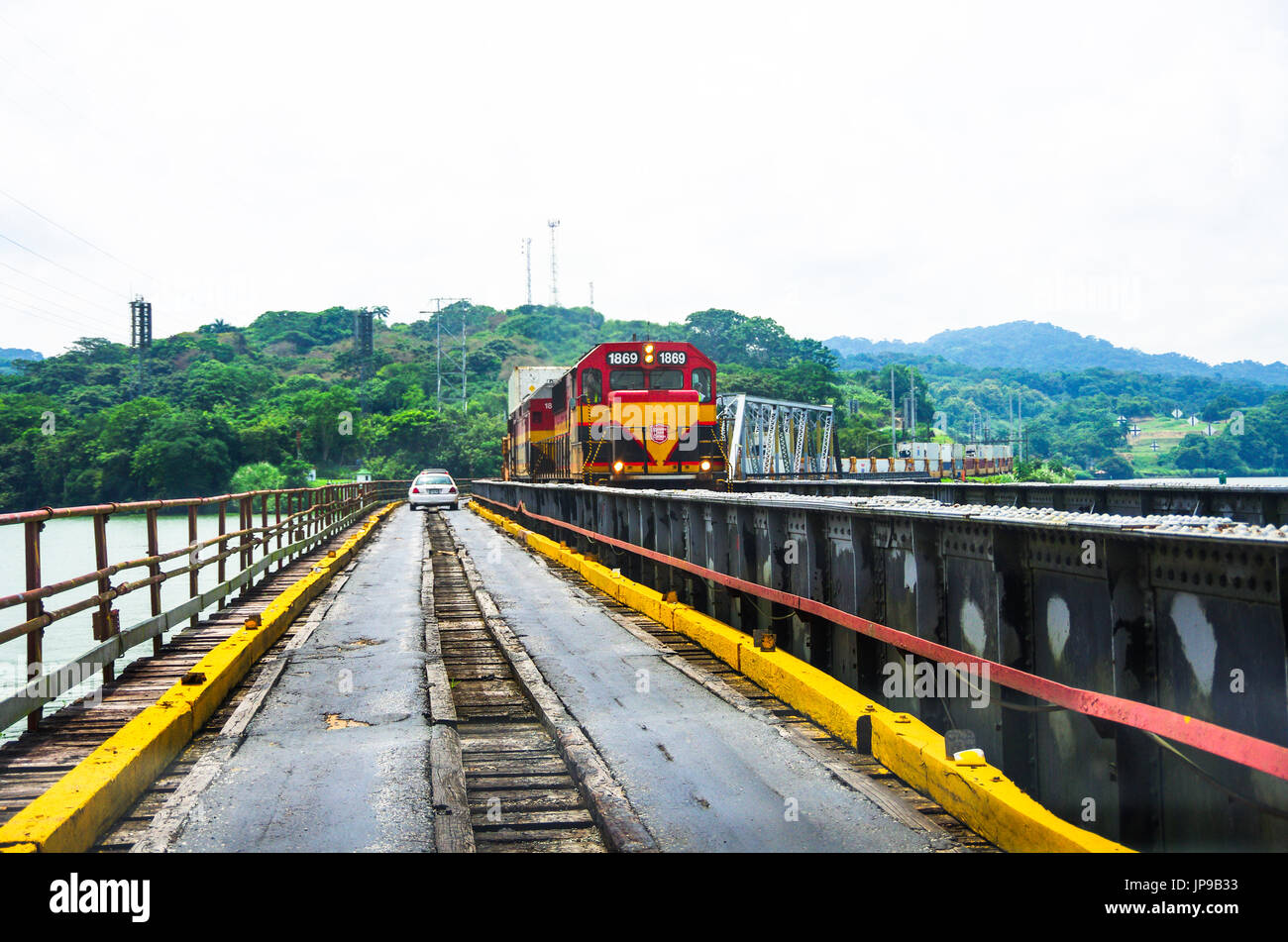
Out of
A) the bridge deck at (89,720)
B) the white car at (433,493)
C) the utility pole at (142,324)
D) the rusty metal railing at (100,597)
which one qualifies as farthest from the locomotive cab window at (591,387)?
the utility pole at (142,324)

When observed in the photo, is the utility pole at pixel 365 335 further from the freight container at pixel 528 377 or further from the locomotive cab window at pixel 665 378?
the locomotive cab window at pixel 665 378

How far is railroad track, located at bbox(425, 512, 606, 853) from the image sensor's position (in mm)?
4781

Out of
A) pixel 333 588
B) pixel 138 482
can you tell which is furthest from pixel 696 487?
pixel 138 482

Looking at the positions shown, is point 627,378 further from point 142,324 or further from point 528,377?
point 142,324

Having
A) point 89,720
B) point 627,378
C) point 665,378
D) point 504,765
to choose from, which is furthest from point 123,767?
point 665,378

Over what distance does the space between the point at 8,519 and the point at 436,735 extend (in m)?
2.82

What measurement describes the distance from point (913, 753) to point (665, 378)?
633 inches

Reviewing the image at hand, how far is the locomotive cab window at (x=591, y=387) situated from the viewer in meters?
20.9

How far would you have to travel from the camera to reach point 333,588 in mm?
15461

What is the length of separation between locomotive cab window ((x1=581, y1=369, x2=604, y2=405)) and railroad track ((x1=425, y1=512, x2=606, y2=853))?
10.8 meters

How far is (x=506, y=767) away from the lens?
5.94 m

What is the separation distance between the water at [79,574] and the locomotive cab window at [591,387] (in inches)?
300

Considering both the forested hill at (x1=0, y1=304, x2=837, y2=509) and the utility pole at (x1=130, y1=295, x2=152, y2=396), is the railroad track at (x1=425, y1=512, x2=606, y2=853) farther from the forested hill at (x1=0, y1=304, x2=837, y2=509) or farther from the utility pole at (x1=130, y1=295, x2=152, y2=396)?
the utility pole at (x1=130, y1=295, x2=152, y2=396)

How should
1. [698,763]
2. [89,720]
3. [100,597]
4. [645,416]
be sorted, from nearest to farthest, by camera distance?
[698,763] < [89,720] < [100,597] < [645,416]
